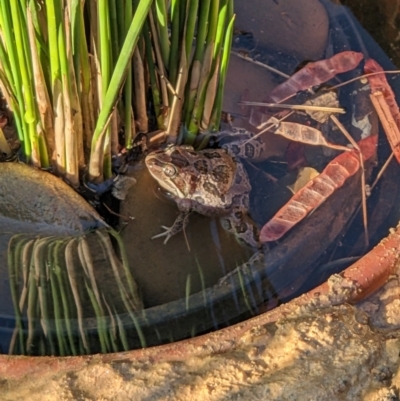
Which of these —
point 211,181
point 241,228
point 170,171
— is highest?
point 170,171

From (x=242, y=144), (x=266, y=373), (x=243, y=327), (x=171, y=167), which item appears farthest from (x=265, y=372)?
(x=242, y=144)

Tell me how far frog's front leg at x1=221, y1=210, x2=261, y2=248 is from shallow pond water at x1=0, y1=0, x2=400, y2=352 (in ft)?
0.11

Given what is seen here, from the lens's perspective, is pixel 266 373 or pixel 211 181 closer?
pixel 266 373

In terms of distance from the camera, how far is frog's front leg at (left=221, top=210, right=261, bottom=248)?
2466 mm

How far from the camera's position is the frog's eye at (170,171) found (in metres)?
2.48

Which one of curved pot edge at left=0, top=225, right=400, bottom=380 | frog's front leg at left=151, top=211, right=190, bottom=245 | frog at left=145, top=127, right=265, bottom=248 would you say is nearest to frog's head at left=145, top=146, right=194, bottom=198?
frog at left=145, top=127, right=265, bottom=248

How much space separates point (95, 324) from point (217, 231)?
73 centimetres

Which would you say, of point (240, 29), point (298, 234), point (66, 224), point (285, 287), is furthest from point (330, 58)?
point (66, 224)

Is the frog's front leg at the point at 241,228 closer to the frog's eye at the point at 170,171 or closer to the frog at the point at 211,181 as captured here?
the frog at the point at 211,181

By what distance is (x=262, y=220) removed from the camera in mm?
2562

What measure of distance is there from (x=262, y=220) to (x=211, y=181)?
0.30 meters

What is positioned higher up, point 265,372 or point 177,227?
point 265,372

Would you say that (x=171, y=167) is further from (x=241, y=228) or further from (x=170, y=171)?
(x=241, y=228)

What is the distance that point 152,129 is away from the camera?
2502 mm
